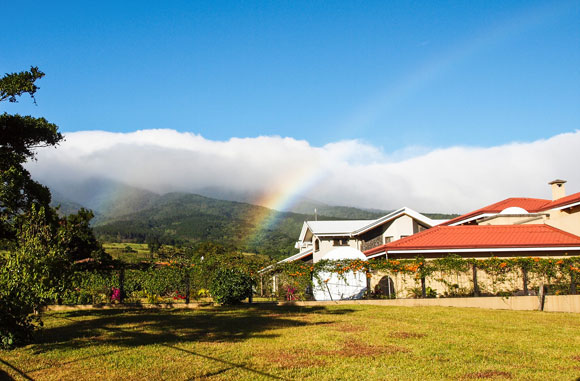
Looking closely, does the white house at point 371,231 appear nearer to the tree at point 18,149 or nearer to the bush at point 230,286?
the bush at point 230,286

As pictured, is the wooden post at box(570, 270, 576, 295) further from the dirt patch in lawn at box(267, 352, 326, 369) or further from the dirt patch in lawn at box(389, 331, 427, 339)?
the dirt patch in lawn at box(267, 352, 326, 369)

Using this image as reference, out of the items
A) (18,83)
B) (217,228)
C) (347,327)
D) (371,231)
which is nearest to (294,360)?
(347,327)

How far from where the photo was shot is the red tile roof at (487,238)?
22859mm

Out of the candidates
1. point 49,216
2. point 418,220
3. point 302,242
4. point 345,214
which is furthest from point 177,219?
→ point 49,216

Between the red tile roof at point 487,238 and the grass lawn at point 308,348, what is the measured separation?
7.85 meters

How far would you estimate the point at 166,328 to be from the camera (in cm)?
1304

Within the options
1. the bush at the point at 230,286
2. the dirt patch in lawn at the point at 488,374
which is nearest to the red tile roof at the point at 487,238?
the bush at the point at 230,286

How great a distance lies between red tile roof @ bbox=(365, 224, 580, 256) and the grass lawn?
7.85 meters

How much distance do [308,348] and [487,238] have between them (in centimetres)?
1745

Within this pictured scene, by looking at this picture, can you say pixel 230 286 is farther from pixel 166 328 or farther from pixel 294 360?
pixel 294 360

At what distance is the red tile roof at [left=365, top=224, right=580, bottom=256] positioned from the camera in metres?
22.9

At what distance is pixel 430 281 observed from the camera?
66.7ft

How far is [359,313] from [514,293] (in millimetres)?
7528

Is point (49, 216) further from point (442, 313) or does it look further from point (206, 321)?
point (442, 313)
